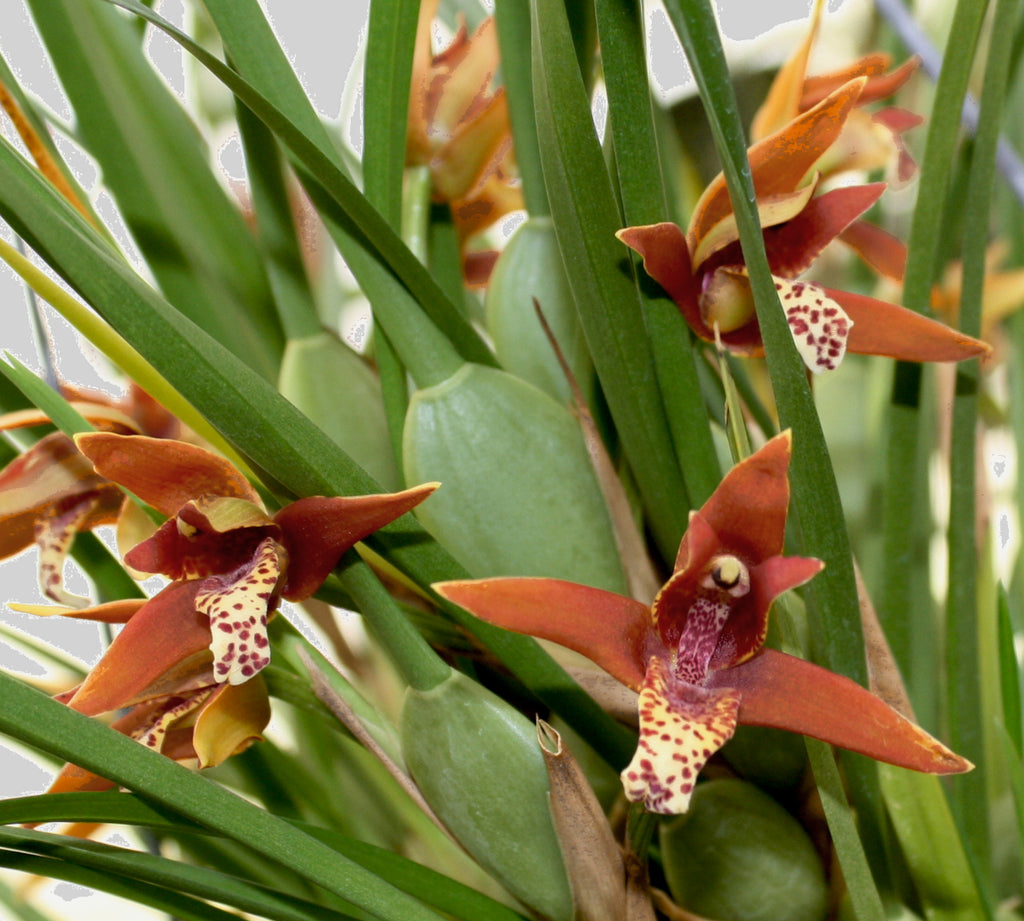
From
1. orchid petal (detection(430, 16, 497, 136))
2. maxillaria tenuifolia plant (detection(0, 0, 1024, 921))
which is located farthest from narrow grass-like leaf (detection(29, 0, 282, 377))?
orchid petal (detection(430, 16, 497, 136))

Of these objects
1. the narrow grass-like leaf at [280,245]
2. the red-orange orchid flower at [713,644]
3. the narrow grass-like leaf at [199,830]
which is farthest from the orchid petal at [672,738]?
the narrow grass-like leaf at [280,245]

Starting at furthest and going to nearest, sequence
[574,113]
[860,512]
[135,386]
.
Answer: [860,512] < [135,386] < [574,113]

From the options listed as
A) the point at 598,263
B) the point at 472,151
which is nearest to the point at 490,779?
the point at 598,263

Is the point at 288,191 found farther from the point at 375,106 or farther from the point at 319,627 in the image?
the point at 319,627

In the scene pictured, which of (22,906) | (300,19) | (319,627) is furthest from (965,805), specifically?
(300,19)

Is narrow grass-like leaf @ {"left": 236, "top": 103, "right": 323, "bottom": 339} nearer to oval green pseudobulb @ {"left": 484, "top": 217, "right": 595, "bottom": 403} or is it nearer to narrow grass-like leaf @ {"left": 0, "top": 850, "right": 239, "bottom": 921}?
oval green pseudobulb @ {"left": 484, "top": 217, "right": 595, "bottom": 403}

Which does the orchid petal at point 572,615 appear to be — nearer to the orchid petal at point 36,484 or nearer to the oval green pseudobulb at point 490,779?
the oval green pseudobulb at point 490,779

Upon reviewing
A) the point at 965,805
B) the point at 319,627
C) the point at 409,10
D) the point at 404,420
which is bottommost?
the point at 965,805
